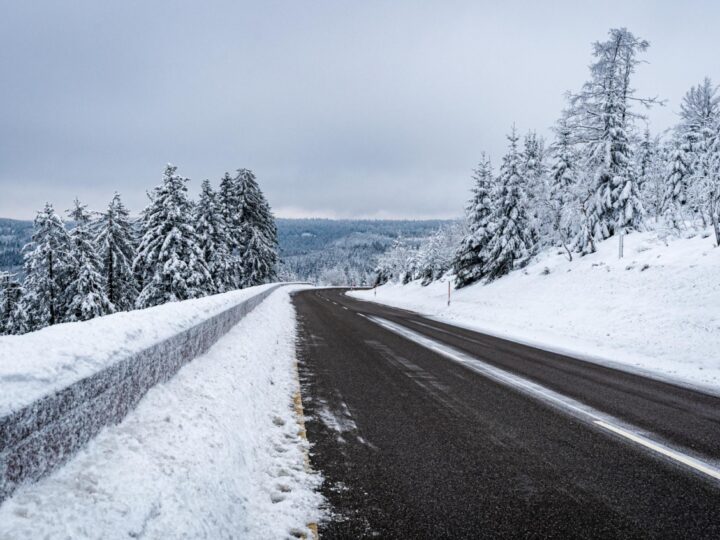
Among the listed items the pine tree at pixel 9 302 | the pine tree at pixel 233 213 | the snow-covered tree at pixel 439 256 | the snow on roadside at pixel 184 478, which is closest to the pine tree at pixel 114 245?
the pine tree at pixel 9 302

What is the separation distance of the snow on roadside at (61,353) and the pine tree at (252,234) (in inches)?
1577

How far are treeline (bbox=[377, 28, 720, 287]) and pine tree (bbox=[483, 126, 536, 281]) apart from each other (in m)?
0.07

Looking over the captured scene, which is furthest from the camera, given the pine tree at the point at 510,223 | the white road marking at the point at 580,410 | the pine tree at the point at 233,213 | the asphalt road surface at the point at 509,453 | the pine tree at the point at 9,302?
the pine tree at the point at 233,213

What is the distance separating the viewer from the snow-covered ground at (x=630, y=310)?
10.7 meters

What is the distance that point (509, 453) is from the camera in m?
A: 4.30

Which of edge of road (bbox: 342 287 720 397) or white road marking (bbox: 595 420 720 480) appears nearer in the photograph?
white road marking (bbox: 595 420 720 480)

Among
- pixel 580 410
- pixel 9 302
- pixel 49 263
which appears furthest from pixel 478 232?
pixel 9 302

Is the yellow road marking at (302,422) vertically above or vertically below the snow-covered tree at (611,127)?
below

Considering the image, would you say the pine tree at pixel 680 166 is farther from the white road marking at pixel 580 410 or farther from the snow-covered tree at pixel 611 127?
the white road marking at pixel 580 410

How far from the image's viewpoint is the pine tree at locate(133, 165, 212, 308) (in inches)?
1116

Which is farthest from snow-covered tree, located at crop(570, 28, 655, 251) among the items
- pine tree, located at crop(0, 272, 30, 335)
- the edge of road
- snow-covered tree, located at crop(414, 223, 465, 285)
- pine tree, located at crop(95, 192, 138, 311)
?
pine tree, located at crop(0, 272, 30, 335)

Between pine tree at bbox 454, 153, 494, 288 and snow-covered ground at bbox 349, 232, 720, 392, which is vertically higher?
pine tree at bbox 454, 153, 494, 288

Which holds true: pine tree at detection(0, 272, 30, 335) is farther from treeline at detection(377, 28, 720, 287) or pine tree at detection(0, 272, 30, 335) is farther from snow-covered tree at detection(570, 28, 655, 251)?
snow-covered tree at detection(570, 28, 655, 251)

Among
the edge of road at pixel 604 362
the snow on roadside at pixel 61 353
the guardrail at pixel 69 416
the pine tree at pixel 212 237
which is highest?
the pine tree at pixel 212 237
